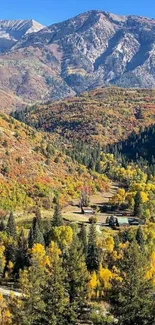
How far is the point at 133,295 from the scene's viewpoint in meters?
47.7

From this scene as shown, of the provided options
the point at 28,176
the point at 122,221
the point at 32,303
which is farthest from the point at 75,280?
the point at 28,176

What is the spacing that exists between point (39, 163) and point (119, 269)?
139 m

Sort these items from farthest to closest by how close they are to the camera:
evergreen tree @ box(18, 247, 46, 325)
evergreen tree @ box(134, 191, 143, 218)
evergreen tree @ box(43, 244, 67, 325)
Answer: evergreen tree @ box(134, 191, 143, 218) → evergreen tree @ box(43, 244, 67, 325) → evergreen tree @ box(18, 247, 46, 325)

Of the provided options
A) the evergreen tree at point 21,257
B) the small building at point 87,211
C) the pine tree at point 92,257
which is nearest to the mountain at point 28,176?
the small building at point 87,211

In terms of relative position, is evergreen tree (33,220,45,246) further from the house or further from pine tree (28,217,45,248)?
the house

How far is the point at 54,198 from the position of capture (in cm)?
16212

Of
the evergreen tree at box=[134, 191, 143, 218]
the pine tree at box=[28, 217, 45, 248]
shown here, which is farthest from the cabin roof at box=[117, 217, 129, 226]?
the pine tree at box=[28, 217, 45, 248]

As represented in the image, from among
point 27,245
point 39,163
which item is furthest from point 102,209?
point 27,245

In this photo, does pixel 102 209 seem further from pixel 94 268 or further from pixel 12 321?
pixel 12 321

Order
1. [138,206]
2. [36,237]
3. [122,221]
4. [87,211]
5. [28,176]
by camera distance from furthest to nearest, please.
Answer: [28,176] < [87,211] < [138,206] < [122,221] < [36,237]

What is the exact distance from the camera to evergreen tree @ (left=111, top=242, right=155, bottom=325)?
4753 centimetres

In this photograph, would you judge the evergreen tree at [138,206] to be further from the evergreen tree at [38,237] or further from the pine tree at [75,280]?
the pine tree at [75,280]

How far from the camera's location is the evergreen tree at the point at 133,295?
47.5 m

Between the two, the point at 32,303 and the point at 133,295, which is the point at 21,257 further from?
the point at 133,295
